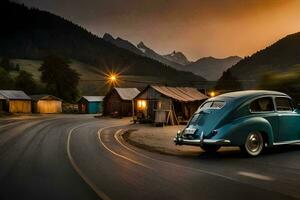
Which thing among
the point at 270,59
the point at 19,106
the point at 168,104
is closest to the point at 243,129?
the point at 168,104

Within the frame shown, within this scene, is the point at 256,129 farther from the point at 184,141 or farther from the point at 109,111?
the point at 109,111

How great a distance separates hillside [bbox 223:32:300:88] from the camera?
136m

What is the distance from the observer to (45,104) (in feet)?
292

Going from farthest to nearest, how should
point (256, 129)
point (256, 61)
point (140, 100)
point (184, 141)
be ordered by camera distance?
1. point (256, 61)
2. point (140, 100)
3. point (184, 141)
4. point (256, 129)

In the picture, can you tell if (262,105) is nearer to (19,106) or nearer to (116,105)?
(116,105)

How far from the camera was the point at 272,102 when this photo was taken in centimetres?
1544

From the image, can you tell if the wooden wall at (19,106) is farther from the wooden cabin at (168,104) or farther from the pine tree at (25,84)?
the wooden cabin at (168,104)

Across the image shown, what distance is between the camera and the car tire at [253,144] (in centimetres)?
1410

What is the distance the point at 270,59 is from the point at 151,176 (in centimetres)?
15251

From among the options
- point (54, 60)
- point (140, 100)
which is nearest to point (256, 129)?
point (140, 100)

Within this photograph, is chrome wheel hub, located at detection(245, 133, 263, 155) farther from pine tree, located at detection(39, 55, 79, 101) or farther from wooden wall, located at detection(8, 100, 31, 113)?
pine tree, located at detection(39, 55, 79, 101)

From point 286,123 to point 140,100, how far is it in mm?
39475

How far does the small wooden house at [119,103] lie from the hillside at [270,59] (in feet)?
230

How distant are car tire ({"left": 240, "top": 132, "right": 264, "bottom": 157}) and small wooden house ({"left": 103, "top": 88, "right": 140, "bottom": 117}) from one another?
1970 inches
